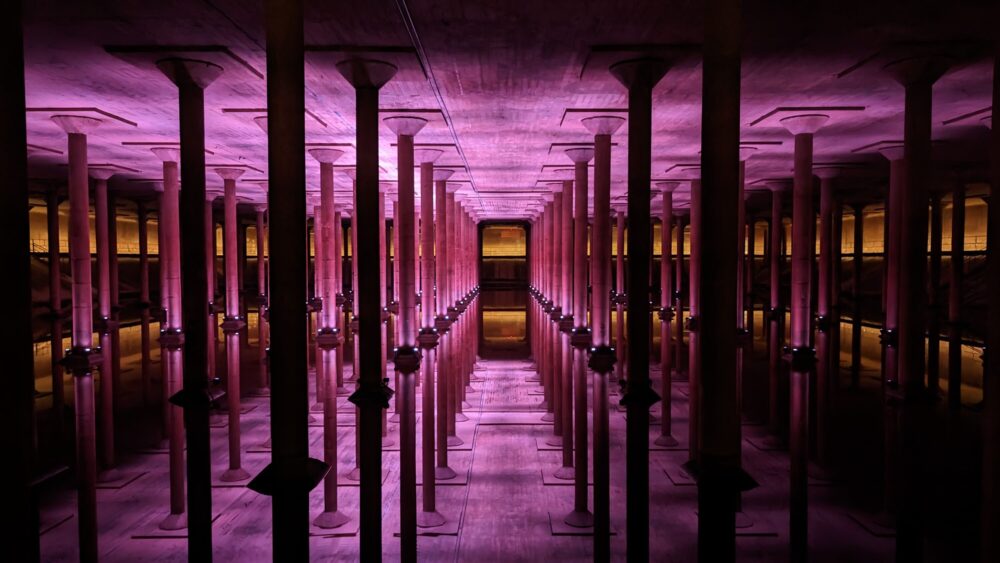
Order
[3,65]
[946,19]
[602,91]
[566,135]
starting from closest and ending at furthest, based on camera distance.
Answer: [3,65], [946,19], [602,91], [566,135]

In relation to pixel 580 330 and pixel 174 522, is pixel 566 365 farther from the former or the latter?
pixel 174 522

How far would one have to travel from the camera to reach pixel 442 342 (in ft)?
58.7

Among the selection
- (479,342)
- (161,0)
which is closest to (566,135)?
(161,0)

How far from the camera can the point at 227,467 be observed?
1212 centimetres

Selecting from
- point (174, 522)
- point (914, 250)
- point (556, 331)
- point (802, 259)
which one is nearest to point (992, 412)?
point (914, 250)

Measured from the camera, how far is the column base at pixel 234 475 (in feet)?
37.4

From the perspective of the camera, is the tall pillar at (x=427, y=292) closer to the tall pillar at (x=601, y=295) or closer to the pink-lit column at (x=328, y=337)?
the pink-lit column at (x=328, y=337)

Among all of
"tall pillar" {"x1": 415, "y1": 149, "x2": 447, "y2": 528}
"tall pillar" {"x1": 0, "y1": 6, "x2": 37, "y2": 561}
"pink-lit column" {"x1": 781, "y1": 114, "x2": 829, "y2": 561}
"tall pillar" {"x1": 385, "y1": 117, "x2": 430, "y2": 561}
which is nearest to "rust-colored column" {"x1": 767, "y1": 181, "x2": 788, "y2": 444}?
"pink-lit column" {"x1": 781, "y1": 114, "x2": 829, "y2": 561}

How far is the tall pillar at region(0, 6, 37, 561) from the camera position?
433cm

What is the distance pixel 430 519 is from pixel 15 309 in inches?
284

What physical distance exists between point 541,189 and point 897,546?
19827 millimetres

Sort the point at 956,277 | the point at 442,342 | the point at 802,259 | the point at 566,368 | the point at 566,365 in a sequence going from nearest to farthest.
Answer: the point at 566,368, the point at 566,365, the point at 802,259, the point at 442,342, the point at 956,277

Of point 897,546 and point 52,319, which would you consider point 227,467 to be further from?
point 52,319

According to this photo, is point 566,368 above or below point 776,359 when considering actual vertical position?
above
